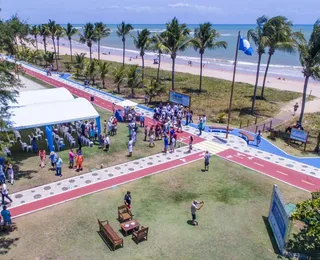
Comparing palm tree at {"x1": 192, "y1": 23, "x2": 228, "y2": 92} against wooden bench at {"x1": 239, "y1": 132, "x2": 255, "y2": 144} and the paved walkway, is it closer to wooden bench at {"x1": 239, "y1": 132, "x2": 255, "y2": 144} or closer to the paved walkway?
the paved walkway

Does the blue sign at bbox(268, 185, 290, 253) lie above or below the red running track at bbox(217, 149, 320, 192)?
above

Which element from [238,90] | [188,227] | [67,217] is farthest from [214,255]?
[238,90]

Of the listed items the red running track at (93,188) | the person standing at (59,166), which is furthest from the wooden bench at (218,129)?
the person standing at (59,166)

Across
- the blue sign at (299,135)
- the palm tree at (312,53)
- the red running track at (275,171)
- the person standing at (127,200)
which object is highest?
the palm tree at (312,53)

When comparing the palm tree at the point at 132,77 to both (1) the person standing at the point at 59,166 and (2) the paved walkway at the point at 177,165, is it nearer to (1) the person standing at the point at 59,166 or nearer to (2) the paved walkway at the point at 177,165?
(2) the paved walkway at the point at 177,165

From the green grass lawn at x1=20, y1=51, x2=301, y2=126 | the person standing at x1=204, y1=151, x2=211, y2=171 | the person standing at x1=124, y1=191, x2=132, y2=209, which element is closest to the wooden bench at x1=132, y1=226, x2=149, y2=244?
the person standing at x1=124, y1=191, x2=132, y2=209

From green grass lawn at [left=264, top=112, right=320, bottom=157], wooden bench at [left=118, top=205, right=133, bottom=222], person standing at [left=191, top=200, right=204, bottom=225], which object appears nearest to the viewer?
person standing at [left=191, top=200, right=204, bottom=225]
